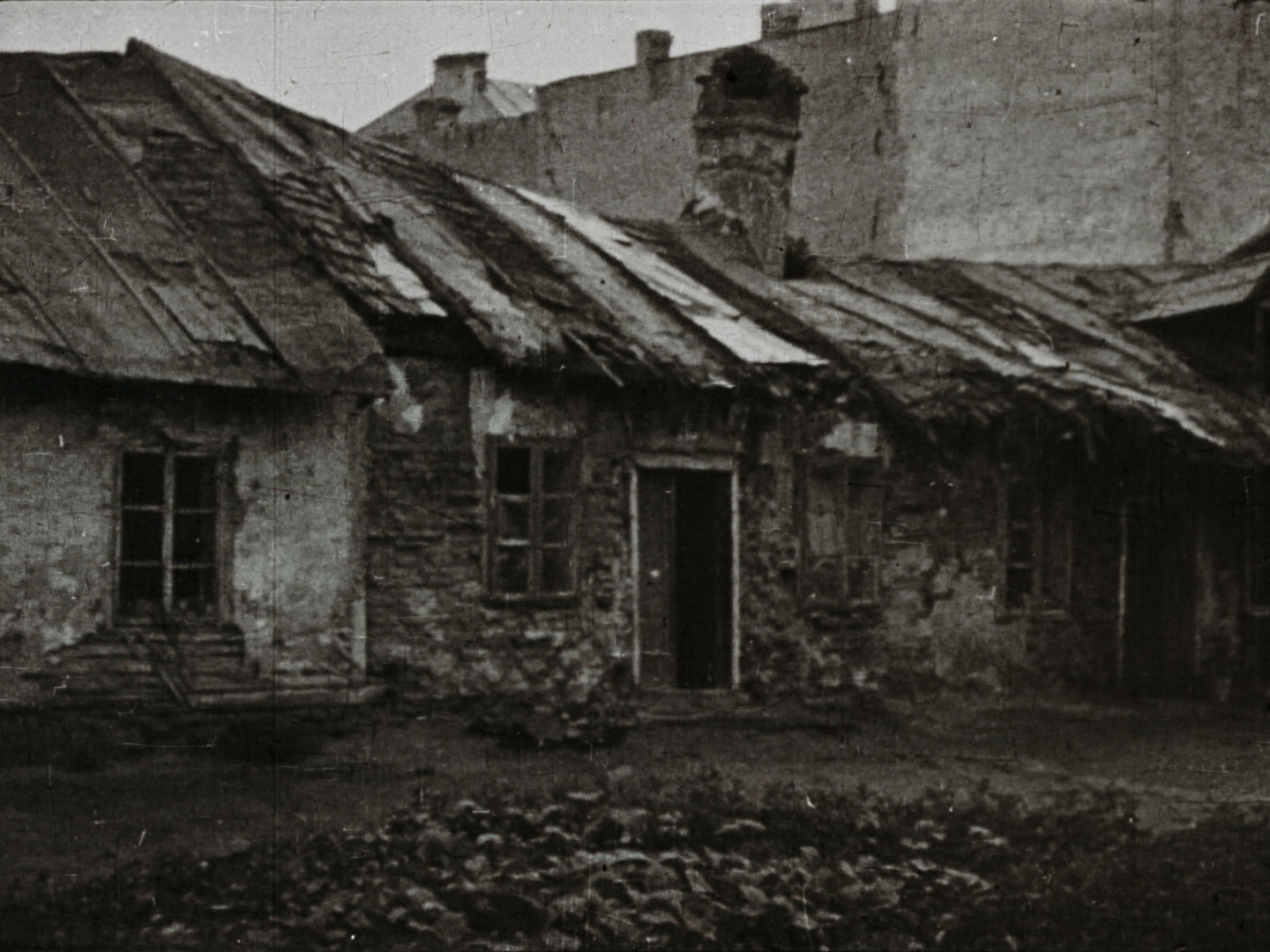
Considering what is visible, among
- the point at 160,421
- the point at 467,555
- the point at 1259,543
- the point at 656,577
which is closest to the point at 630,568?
the point at 656,577

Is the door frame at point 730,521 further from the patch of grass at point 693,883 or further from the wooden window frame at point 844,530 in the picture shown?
the patch of grass at point 693,883

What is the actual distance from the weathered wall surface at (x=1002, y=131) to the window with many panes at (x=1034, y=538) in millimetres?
4379

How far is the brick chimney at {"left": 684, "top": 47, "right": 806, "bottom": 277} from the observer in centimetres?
1459

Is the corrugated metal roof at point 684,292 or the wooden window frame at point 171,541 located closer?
the wooden window frame at point 171,541

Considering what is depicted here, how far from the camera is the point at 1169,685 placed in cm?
1261

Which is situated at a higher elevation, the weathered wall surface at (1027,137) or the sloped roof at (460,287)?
the weathered wall surface at (1027,137)

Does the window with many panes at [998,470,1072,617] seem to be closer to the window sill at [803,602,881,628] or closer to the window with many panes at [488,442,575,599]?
the window sill at [803,602,881,628]

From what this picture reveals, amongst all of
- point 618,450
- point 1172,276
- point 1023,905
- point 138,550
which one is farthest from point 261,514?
point 1172,276

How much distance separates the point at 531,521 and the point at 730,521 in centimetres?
160

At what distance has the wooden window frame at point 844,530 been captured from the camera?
38.7 ft

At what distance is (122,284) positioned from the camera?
8.53 meters

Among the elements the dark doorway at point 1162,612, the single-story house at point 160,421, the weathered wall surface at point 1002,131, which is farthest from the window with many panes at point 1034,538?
the single-story house at point 160,421

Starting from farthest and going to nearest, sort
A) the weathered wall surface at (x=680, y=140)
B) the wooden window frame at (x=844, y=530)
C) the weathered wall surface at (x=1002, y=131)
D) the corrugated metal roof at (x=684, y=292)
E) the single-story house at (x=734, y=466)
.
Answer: the weathered wall surface at (x=680, y=140), the weathered wall surface at (x=1002, y=131), the wooden window frame at (x=844, y=530), the corrugated metal roof at (x=684, y=292), the single-story house at (x=734, y=466)

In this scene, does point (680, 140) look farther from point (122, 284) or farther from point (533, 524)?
point (122, 284)
